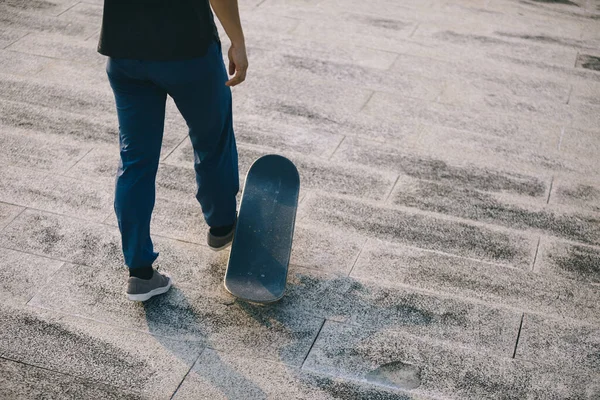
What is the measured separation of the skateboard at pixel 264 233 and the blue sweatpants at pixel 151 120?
1.20 ft

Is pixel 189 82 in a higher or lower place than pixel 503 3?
higher

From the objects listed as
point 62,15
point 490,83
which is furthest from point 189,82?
point 62,15

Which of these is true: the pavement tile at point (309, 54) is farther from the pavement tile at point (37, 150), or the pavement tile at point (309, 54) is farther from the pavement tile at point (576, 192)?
the pavement tile at point (576, 192)

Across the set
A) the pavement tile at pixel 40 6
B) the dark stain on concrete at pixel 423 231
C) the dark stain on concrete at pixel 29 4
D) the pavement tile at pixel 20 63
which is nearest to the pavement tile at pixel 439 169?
the dark stain on concrete at pixel 423 231

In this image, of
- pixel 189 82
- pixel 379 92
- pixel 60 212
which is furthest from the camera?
pixel 379 92

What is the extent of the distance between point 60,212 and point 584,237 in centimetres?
298

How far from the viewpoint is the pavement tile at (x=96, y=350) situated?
11.1 ft

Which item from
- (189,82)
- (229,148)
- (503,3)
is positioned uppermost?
(189,82)

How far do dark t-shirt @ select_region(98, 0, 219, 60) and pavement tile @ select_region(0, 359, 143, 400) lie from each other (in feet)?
4.51

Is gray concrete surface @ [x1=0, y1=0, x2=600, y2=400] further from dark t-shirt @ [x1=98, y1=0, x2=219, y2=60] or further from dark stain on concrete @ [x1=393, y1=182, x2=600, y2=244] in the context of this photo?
dark t-shirt @ [x1=98, y1=0, x2=219, y2=60]

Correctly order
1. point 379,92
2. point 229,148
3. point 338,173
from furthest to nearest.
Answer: point 379,92
point 338,173
point 229,148

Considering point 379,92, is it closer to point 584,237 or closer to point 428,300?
point 584,237

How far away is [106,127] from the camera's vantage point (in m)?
5.43

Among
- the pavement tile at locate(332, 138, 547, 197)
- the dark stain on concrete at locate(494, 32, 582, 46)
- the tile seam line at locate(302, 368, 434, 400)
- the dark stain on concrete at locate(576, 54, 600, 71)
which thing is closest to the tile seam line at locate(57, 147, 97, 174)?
the pavement tile at locate(332, 138, 547, 197)
